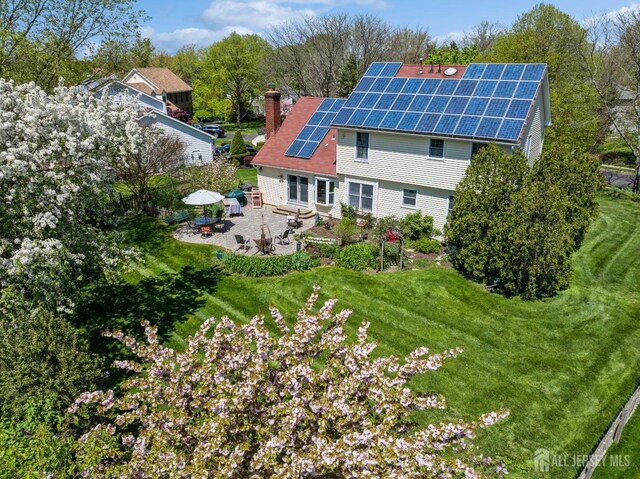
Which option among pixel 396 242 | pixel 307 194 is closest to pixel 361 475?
pixel 396 242

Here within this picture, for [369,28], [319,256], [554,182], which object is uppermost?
[369,28]

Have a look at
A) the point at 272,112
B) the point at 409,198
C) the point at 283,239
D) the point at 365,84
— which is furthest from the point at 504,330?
the point at 272,112

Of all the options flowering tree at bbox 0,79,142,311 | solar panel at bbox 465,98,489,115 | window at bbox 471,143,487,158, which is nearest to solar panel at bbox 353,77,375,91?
solar panel at bbox 465,98,489,115

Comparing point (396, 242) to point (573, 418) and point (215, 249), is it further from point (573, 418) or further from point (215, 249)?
point (573, 418)

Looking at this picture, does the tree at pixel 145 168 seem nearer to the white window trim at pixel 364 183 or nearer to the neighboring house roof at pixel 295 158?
the neighboring house roof at pixel 295 158

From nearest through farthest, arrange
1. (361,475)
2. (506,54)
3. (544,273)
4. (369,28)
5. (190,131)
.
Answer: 1. (361,475)
2. (544,273)
3. (190,131)
4. (506,54)
5. (369,28)

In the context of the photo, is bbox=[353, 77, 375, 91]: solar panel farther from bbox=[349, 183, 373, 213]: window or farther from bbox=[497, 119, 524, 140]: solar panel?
bbox=[497, 119, 524, 140]: solar panel

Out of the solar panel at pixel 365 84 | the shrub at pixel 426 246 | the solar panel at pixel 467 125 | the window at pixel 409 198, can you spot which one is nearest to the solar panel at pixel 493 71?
the solar panel at pixel 467 125

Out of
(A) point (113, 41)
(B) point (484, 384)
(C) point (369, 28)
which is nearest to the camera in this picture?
(B) point (484, 384)

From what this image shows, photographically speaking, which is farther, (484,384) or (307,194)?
(307,194)
